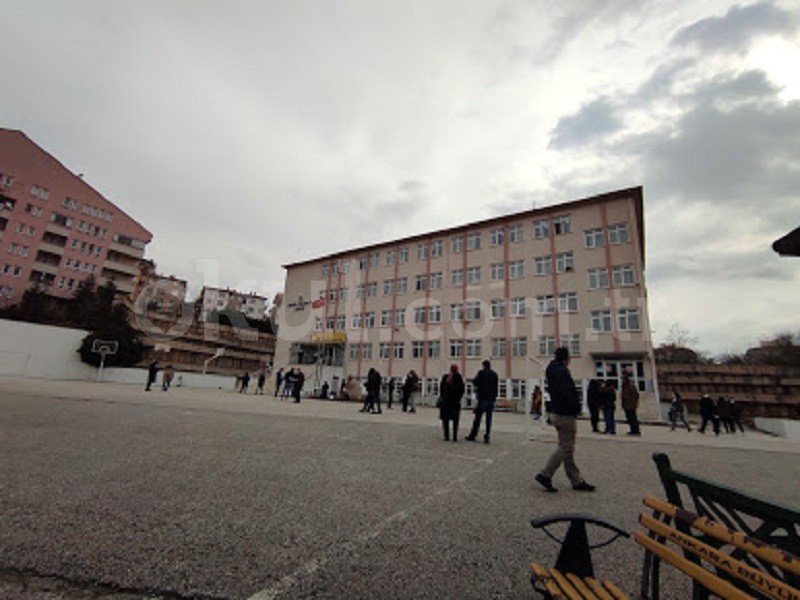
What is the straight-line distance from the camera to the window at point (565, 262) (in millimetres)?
31875

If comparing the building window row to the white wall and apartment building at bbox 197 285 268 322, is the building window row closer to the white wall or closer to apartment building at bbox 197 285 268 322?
the white wall

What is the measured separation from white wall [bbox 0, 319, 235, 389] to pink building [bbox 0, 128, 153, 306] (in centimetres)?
2089

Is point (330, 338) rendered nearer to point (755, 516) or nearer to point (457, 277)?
point (457, 277)

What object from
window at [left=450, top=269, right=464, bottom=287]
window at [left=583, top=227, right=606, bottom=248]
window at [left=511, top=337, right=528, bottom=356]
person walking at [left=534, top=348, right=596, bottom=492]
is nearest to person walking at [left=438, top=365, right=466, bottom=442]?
person walking at [left=534, top=348, right=596, bottom=492]

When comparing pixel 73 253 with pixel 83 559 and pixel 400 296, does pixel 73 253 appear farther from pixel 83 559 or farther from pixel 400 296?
pixel 83 559

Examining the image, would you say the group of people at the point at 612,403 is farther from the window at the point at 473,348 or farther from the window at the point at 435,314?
the window at the point at 435,314

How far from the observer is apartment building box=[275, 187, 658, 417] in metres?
28.8

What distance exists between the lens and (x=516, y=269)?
114 ft

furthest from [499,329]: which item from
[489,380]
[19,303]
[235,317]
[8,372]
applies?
[235,317]

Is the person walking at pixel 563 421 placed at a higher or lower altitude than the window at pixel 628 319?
lower

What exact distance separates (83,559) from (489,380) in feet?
25.3

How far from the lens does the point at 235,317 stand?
90.9m

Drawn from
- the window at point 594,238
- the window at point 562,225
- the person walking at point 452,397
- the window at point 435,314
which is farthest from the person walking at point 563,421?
the window at point 435,314

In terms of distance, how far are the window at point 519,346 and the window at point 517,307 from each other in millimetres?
2104
